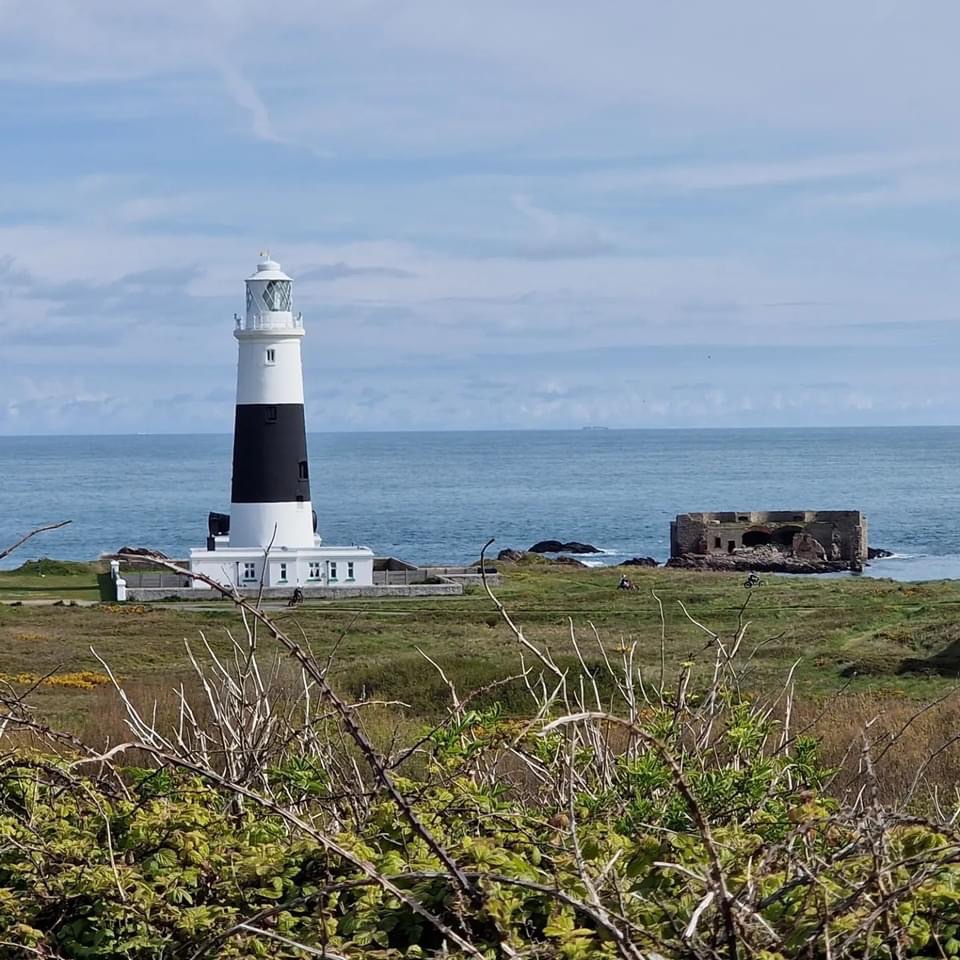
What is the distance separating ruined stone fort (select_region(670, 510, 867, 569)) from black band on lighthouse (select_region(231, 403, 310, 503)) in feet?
81.5

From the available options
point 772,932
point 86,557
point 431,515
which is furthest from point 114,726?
point 431,515

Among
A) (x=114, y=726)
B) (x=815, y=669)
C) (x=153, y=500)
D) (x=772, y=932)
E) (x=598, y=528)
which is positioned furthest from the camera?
(x=153, y=500)

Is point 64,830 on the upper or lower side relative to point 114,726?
upper

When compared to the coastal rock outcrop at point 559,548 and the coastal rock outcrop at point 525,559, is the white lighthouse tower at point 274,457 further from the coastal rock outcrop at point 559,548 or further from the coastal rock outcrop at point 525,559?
the coastal rock outcrop at point 559,548

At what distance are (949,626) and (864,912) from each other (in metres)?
26.4

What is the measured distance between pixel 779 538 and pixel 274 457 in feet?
95.5

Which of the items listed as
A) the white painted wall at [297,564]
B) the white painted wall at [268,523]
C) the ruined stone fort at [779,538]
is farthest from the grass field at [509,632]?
the ruined stone fort at [779,538]

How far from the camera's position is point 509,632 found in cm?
3120

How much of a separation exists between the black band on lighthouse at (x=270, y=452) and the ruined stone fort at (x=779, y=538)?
24841 millimetres

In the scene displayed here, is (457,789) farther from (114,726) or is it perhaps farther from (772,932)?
(114,726)

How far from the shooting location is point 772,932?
368 centimetres

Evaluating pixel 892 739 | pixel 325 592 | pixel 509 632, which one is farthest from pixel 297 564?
pixel 892 739

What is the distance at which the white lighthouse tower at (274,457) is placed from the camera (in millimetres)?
40000

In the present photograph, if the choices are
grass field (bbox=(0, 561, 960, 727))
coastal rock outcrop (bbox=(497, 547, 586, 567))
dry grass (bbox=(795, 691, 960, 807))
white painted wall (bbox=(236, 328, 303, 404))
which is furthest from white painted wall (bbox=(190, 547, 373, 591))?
dry grass (bbox=(795, 691, 960, 807))
